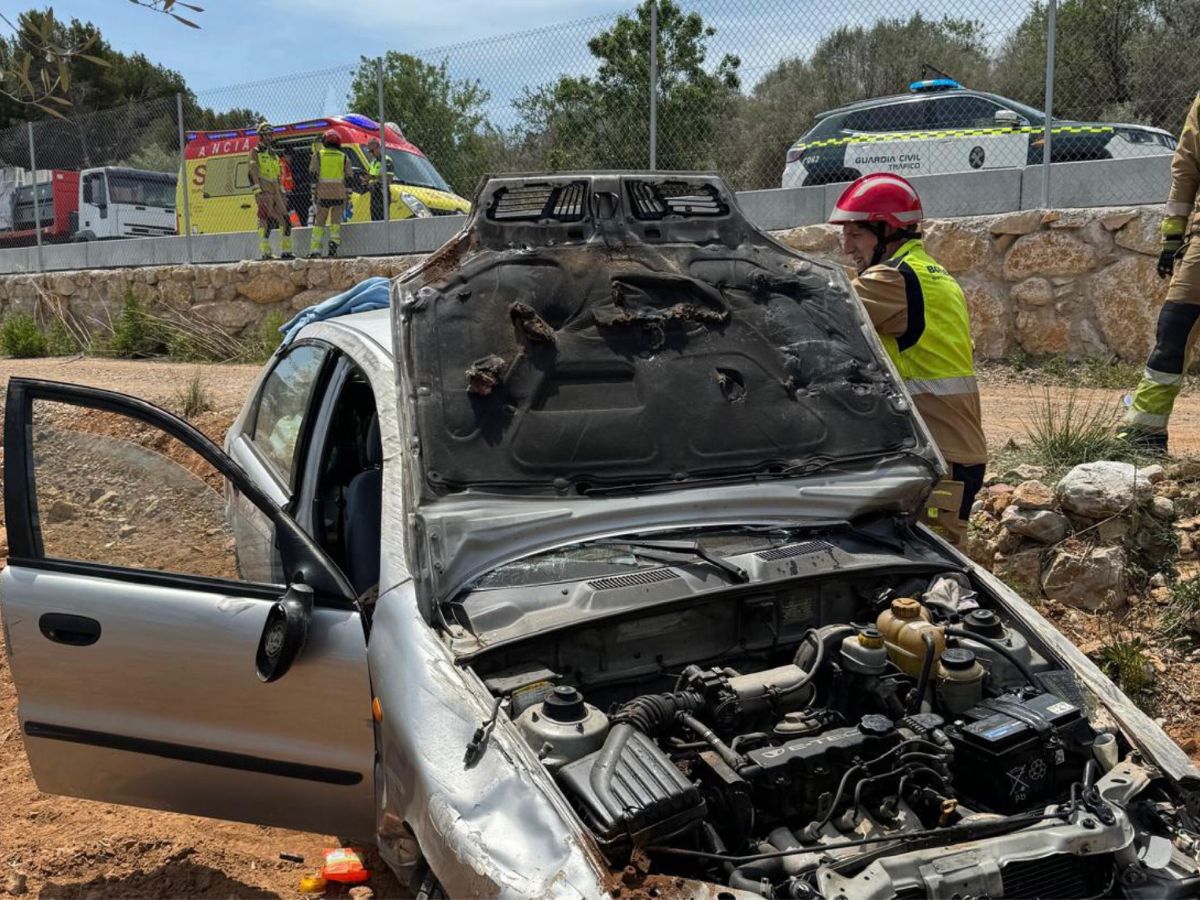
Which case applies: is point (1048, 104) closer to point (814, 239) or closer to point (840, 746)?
point (814, 239)

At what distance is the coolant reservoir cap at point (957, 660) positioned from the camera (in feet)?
8.89

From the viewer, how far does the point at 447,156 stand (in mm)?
13914

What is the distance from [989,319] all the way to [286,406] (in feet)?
22.4

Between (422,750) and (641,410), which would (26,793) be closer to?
(422,750)

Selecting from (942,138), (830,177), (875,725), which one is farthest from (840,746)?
(830,177)

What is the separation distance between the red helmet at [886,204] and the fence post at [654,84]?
22.3 ft

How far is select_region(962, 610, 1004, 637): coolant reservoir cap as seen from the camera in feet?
9.54

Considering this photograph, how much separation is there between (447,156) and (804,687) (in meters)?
12.3

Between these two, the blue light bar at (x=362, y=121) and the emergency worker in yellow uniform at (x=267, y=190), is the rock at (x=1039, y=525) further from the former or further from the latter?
the emergency worker in yellow uniform at (x=267, y=190)

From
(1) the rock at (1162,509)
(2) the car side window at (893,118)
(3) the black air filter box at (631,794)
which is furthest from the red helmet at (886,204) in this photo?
(2) the car side window at (893,118)

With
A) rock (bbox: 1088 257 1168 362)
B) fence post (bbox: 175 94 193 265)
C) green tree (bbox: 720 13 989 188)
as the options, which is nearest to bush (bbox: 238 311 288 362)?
fence post (bbox: 175 94 193 265)

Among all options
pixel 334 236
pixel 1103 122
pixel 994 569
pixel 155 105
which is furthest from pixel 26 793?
pixel 155 105

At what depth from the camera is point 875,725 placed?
98.8 inches

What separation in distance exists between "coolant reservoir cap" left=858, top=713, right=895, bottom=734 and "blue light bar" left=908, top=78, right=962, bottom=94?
10649mm
